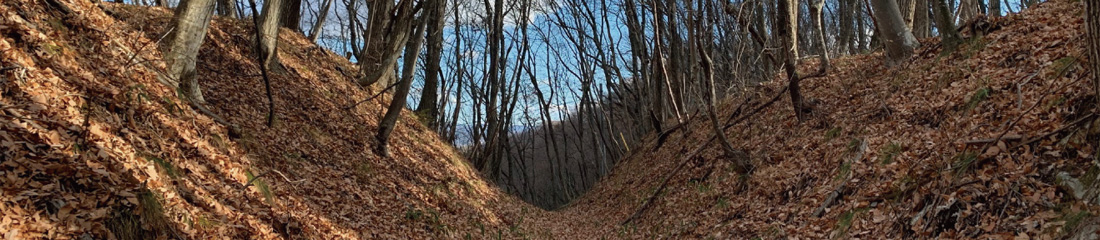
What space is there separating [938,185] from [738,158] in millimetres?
4726

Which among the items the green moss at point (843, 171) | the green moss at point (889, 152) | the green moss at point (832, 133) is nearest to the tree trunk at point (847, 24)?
the green moss at point (832, 133)

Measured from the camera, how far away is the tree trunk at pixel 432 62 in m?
12.4

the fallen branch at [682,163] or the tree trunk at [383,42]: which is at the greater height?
the tree trunk at [383,42]

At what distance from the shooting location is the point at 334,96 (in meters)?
13.0

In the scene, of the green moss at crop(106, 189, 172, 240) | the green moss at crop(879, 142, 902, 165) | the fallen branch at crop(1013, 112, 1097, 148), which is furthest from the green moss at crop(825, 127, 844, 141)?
the green moss at crop(106, 189, 172, 240)

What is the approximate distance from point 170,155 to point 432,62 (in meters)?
7.69

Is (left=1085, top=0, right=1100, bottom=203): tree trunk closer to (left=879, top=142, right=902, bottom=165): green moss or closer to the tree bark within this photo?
the tree bark

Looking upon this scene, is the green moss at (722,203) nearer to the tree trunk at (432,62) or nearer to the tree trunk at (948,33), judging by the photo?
the tree trunk at (948,33)

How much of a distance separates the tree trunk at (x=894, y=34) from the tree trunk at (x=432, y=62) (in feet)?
26.5

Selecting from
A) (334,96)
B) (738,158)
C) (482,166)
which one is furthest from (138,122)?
(482,166)

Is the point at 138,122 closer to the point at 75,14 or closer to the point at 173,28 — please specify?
the point at 173,28

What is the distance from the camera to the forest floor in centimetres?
410

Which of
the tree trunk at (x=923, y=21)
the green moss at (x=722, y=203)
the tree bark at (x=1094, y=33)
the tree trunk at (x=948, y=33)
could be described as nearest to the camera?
the tree bark at (x=1094, y=33)

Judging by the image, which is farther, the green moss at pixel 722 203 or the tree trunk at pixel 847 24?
the tree trunk at pixel 847 24
